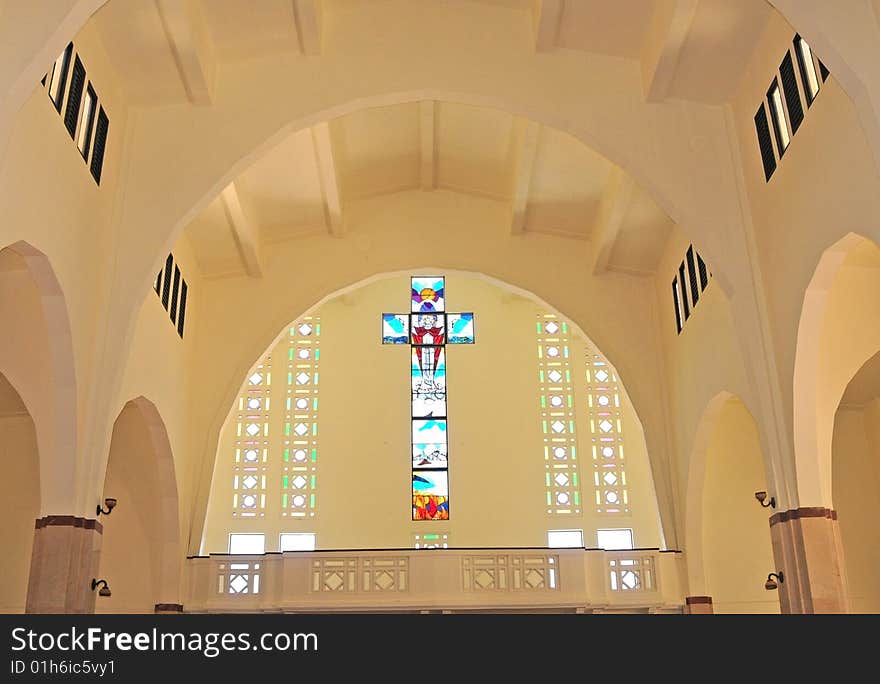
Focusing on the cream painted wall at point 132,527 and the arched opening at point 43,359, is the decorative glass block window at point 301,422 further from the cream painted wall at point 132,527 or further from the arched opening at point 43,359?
the arched opening at point 43,359

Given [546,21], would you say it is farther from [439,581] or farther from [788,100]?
[439,581]

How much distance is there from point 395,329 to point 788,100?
13322mm

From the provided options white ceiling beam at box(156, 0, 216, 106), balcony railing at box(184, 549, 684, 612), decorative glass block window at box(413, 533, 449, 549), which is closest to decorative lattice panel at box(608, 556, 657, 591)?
balcony railing at box(184, 549, 684, 612)

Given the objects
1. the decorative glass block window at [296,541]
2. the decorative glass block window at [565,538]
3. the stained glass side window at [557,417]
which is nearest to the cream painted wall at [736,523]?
the decorative glass block window at [565,538]

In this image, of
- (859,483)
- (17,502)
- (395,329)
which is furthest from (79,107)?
(859,483)

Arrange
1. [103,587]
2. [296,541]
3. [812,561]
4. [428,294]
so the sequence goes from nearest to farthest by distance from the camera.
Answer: [812,561], [103,587], [296,541], [428,294]

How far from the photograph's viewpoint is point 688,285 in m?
18.2

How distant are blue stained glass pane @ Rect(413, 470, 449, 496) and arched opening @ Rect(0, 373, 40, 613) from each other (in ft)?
27.6

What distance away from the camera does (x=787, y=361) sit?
13.0 meters

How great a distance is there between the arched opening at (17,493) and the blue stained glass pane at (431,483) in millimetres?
8398
